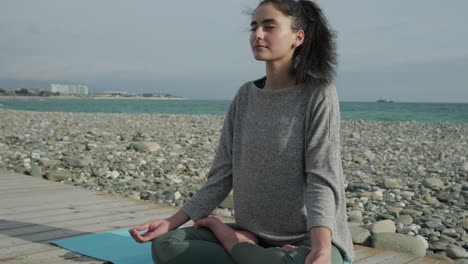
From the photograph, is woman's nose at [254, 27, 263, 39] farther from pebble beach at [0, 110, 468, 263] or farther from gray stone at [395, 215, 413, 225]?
gray stone at [395, 215, 413, 225]

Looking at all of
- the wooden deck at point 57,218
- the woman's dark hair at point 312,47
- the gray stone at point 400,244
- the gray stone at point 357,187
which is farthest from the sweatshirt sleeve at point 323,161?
the gray stone at point 357,187

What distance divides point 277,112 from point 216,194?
60 centimetres

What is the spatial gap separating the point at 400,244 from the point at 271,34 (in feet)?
7.19

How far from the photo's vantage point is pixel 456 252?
3.64m

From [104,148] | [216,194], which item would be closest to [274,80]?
[216,194]

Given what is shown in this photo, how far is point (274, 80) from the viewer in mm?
2277

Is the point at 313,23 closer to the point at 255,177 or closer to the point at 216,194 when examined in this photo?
the point at 255,177

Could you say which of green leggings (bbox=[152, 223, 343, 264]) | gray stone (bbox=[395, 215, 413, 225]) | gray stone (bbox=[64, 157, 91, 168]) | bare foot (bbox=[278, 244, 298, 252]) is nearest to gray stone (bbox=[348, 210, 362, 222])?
gray stone (bbox=[395, 215, 413, 225])

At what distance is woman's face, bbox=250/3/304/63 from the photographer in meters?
2.12

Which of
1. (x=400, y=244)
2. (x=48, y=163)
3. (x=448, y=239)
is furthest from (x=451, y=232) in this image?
(x=48, y=163)

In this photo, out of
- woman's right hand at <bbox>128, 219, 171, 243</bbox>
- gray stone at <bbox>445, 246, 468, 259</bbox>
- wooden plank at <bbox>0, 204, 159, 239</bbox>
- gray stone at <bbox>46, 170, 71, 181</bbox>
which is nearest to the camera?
woman's right hand at <bbox>128, 219, 171, 243</bbox>

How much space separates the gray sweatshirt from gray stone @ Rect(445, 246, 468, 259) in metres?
1.89

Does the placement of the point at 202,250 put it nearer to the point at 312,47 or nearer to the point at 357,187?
the point at 312,47

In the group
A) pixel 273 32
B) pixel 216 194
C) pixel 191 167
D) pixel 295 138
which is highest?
pixel 273 32
